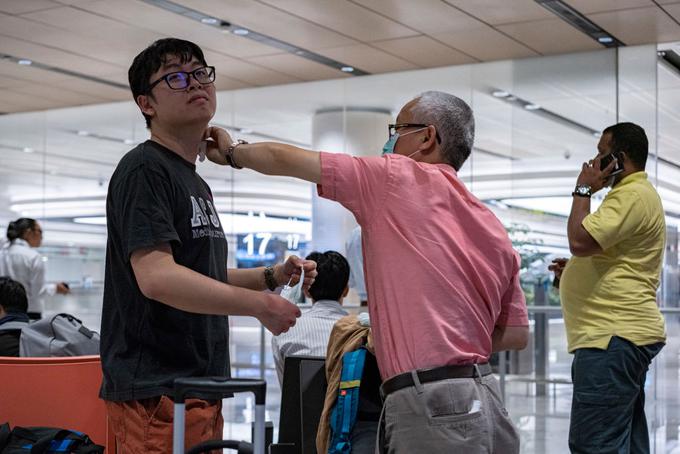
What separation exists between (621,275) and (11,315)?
2.91m

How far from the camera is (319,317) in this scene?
A: 3832mm

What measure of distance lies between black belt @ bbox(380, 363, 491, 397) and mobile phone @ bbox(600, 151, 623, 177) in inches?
84.0

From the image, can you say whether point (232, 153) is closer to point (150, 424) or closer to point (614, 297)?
point (150, 424)

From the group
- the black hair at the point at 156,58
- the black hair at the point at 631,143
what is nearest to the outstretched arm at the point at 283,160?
the black hair at the point at 156,58

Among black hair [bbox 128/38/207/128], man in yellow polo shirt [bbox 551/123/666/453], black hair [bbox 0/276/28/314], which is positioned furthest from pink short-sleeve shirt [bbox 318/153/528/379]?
black hair [bbox 0/276/28/314]

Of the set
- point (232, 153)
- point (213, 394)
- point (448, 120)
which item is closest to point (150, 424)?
point (213, 394)

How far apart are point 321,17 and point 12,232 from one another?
→ 3.38m

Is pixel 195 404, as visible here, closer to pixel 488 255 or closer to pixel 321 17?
pixel 488 255

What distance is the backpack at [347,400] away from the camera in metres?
2.67

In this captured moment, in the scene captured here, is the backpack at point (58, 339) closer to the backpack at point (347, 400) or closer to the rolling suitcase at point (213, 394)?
the backpack at point (347, 400)

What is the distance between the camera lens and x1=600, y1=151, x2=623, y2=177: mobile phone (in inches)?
157

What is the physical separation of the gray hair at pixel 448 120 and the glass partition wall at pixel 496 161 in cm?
412

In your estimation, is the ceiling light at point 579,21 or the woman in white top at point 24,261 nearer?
the ceiling light at point 579,21

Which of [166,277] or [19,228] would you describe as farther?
[19,228]
